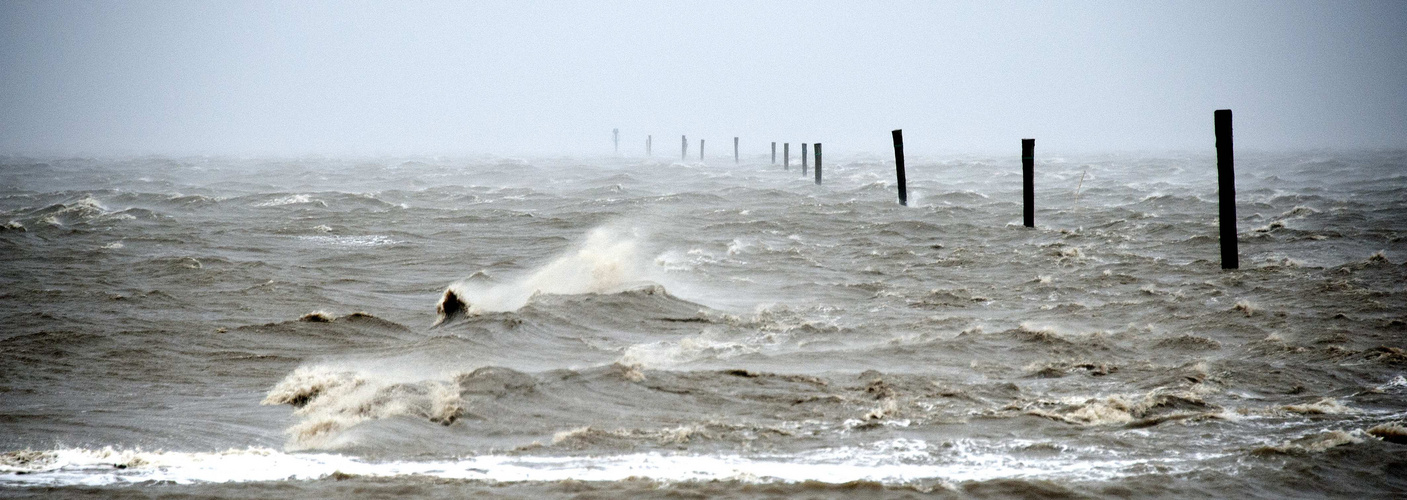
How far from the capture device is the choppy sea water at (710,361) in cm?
628

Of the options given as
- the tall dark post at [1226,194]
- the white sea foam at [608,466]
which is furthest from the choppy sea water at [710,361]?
the tall dark post at [1226,194]

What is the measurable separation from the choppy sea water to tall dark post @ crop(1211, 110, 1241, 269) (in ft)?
2.33

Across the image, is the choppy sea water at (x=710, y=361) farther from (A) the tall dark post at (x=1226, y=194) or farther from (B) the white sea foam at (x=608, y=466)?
(A) the tall dark post at (x=1226, y=194)

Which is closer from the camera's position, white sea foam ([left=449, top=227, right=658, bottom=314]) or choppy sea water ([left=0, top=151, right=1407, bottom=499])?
choppy sea water ([left=0, top=151, right=1407, bottom=499])

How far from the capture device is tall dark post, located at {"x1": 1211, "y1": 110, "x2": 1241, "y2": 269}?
1519 centimetres

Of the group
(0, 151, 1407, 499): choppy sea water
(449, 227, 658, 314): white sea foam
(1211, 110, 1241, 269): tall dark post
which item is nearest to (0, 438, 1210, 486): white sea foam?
(0, 151, 1407, 499): choppy sea water

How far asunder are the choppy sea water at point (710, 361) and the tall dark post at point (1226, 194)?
2.33 ft

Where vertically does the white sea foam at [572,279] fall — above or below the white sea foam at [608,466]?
above

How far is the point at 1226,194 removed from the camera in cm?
1548

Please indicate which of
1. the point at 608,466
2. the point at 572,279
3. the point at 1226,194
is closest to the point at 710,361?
the point at 608,466

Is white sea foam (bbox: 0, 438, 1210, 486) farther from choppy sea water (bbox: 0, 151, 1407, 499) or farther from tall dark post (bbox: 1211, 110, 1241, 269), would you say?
tall dark post (bbox: 1211, 110, 1241, 269)

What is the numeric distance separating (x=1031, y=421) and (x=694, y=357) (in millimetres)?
3505

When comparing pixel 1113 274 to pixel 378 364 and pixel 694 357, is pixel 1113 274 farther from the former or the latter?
pixel 378 364

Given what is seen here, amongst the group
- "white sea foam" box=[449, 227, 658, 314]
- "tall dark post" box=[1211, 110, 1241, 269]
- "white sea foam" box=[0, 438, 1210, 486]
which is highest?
"tall dark post" box=[1211, 110, 1241, 269]
